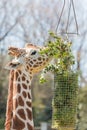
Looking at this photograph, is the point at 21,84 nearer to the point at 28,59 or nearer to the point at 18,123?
the point at 28,59

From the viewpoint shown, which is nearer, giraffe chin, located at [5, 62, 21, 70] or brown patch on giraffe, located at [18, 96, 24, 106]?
giraffe chin, located at [5, 62, 21, 70]

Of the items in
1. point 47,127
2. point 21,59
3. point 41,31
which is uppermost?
point 41,31

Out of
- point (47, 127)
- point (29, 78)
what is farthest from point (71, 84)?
point (47, 127)

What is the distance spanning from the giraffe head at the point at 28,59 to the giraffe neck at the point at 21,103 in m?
0.09

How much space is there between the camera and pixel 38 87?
57.4ft

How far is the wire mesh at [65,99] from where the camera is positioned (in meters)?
3.80

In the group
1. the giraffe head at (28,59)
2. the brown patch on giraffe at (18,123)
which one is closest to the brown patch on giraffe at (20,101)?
the brown patch on giraffe at (18,123)

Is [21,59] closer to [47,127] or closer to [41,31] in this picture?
[47,127]

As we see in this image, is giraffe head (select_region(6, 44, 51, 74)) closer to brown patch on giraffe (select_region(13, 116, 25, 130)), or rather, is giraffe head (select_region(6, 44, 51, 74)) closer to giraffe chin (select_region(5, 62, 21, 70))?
giraffe chin (select_region(5, 62, 21, 70))

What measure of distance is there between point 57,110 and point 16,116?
34cm

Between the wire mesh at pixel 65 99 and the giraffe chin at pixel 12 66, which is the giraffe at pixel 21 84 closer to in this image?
the giraffe chin at pixel 12 66

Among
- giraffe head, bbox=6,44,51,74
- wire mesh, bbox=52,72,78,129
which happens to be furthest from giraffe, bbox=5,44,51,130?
wire mesh, bbox=52,72,78,129

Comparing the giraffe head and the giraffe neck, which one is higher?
the giraffe head

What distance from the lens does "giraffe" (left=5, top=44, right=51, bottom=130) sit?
380cm
